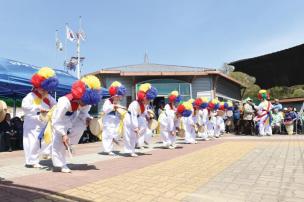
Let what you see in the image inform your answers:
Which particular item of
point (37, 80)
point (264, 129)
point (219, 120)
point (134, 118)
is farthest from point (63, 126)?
point (264, 129)

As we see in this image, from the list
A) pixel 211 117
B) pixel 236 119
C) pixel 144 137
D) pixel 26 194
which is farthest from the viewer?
pixel 236 119

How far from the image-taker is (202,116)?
15297mm

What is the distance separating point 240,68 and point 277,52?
255cm

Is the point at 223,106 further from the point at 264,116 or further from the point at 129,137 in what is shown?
Answer: the point at 129,137

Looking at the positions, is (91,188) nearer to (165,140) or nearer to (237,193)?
(237,193)

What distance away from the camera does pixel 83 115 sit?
699 centimetres

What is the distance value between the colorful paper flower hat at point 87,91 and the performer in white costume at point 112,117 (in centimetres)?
306

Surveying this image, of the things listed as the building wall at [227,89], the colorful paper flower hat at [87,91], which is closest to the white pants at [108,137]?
the colorful paper flower hat at [87,91]

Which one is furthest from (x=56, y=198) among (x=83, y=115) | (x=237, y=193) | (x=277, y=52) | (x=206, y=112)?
(x=277, y=52)

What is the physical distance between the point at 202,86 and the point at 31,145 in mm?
17958

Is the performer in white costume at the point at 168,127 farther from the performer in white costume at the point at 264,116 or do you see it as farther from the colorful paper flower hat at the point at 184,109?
the performer in white costume at the point at 264,116

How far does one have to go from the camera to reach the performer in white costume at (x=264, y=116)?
17.0 metres

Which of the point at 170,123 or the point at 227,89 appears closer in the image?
the point at 170,123

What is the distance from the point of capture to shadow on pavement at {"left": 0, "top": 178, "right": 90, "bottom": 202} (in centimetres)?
428
